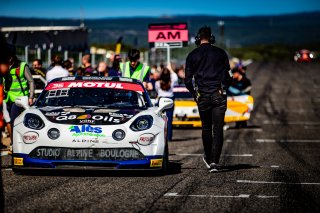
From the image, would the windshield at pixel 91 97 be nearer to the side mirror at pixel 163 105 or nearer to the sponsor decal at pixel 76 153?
the side mirror at pixel 163 105

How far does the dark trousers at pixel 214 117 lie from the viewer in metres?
10.9

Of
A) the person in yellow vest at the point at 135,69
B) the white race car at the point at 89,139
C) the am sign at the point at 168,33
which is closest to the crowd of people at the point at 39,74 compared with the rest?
the person in yellow vest at the point at 135,69

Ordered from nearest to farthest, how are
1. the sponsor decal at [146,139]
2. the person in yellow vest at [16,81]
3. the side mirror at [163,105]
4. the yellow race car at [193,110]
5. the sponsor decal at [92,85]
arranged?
the sponsor decal at [146,139] → the side mirror at [163,105] → the sponsor decal at [92,85] → the person in yellow vest at [16,81] → the yellow race car at [193,110]

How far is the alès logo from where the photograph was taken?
9945 mm

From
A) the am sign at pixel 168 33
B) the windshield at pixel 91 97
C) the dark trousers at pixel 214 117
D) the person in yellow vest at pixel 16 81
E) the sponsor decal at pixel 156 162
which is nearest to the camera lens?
the sponsor decal at pixel 156 162

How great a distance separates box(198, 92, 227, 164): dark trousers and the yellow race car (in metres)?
9.54

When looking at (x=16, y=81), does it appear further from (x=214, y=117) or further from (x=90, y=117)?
(x=214, y=117)

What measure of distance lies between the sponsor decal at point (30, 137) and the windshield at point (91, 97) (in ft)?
3.57

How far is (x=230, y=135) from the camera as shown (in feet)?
62.9

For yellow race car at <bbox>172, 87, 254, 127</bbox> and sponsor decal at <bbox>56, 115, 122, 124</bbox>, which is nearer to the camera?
sponsor decal at <bbox>56, 115, 122, 124</bbox>

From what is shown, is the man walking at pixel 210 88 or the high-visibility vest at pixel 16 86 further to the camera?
the high-visibility vest at pixel 16 86

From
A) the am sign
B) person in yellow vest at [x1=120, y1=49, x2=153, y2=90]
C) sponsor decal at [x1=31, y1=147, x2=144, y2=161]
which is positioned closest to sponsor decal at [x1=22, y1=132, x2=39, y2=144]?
sponsor decal at [x1=31, y1=147, x2=144, y2=161]

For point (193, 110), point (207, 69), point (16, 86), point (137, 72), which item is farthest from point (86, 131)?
point (193, 110)

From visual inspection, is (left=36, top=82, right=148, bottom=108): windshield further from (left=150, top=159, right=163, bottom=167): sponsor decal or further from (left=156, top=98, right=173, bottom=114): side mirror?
(left=150, top=159, right=163, bottom=167): sponsor decal
